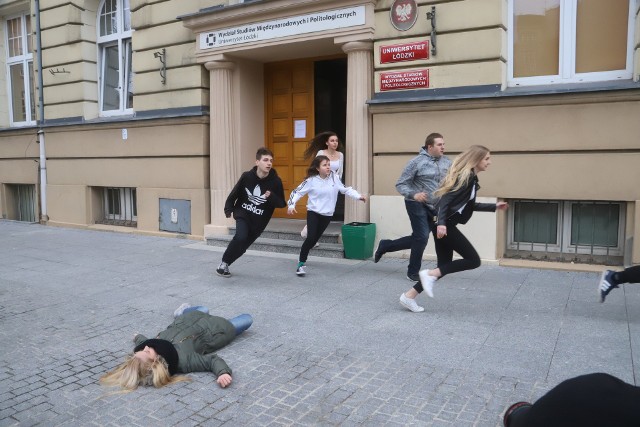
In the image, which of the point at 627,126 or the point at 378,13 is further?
the point at 378,13

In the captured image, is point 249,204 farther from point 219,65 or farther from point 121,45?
point 121,45

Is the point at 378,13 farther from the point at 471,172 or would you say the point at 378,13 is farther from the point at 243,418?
the point at 243,418

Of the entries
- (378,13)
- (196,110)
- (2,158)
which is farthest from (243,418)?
(2,158)

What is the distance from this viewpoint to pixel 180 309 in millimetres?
5727

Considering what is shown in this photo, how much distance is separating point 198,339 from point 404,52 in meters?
5.78

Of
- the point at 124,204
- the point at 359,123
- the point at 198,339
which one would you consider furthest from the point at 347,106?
the point at 124,204

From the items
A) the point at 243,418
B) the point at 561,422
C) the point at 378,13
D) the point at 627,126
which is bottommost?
the point at 243,418

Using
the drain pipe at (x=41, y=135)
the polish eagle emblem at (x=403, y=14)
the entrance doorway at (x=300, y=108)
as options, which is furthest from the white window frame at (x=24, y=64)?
the polish eagle emblem at (x=403, y=14)

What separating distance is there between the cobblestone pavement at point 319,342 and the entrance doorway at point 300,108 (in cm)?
327

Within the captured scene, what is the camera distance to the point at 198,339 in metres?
4.72

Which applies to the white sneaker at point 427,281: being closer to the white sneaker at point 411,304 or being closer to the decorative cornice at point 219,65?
the white sneaker at point 411,304

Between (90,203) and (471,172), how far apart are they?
10.00 metres

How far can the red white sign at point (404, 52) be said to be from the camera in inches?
338

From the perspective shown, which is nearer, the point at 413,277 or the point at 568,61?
the point at 413,277
